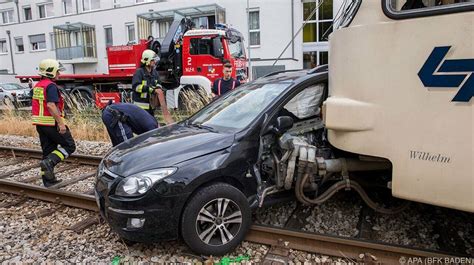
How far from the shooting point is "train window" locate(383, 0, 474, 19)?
2484 millimetres

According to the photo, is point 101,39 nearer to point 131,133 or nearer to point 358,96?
point 131,133

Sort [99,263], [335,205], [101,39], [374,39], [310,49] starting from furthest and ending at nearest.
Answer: [101,39], [310,49], [335,205], [99,263], [374,39]

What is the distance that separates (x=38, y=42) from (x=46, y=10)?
268 cm

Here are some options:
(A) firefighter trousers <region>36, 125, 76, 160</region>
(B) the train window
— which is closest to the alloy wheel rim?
(B) the train window

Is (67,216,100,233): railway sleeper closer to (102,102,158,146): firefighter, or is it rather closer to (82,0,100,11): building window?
(102,102,158,146): firefighter

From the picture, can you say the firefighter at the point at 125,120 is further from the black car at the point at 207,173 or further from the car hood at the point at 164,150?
the car hood at the point at 164,150

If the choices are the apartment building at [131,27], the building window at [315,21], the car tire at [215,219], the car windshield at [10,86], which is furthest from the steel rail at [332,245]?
the car windshield at [10,86]

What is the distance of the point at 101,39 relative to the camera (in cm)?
2777

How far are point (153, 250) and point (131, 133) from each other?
220 centimetres

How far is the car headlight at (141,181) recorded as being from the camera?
10.4ft

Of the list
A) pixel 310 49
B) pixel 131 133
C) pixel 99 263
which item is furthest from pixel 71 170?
pixel 310 49

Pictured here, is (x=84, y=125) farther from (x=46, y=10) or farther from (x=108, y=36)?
(x=46, y=10)

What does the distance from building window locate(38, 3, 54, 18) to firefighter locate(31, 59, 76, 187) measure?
29.4 metres

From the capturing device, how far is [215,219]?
3.31m
